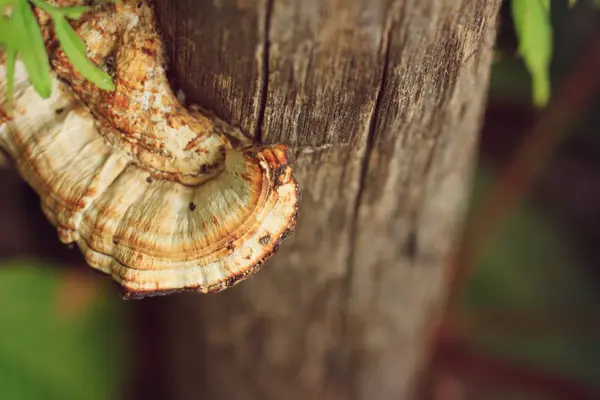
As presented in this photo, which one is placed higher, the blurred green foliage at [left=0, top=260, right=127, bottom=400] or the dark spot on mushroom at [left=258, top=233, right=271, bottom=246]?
the dark spot on mushroom at [left=258, top=233, right=271, bottom=246]

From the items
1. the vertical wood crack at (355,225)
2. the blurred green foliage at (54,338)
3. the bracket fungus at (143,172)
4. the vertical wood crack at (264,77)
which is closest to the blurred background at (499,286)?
the blurred green foliage at (54,338)

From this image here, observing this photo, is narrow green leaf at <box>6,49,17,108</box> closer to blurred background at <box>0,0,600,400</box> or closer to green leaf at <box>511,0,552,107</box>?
green leaf at <box>511,0,552,107</box>

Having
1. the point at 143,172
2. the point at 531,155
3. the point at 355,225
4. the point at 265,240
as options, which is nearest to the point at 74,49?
the point at 143,172

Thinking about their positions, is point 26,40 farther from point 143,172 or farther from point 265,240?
point 265,240

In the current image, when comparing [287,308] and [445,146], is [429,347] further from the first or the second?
[445,146]

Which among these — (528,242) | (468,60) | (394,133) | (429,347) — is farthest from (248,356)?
(528,242)

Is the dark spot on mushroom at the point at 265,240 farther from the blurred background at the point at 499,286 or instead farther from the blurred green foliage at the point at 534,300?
the blurred green foliage at the point at 534,300

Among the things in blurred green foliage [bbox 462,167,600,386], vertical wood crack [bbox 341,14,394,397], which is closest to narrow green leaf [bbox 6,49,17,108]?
vertical wood crack [bbox 341,14,394,397]
